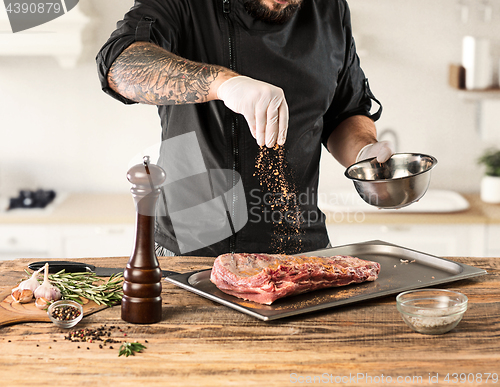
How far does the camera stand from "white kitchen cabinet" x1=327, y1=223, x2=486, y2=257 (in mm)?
2908

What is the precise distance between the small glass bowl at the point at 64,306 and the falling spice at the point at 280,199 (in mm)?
777

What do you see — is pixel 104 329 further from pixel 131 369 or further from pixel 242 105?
pixel 242 105

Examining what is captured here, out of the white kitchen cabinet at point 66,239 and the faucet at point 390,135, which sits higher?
the faucet at point 390,135

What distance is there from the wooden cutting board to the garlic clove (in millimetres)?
10

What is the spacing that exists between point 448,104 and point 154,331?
118 inches

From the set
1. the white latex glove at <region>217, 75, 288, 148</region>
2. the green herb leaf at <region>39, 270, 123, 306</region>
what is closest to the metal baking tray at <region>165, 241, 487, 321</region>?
the green herb leaf at <region>39, 270, 123, 306</region>

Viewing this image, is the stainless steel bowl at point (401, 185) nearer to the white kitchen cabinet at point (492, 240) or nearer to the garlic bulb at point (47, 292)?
the garlic bulb at point (47, 292)

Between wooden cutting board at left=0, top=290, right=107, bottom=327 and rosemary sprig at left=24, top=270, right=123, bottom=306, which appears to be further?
rosemary sprig at left=24, top=270, right=123, bottom=306

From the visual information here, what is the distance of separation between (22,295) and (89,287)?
154mm

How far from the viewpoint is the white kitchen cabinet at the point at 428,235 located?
9.54 feet

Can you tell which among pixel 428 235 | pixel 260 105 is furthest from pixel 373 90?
pixel 260 105

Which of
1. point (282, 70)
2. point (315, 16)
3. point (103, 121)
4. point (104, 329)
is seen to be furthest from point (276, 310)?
point (103, 121)

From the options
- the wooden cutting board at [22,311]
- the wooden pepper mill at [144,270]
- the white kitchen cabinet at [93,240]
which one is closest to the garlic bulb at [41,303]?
the wooden cutting board at [22,311]

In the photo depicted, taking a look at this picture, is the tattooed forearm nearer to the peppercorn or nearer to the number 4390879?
the peppercorn
